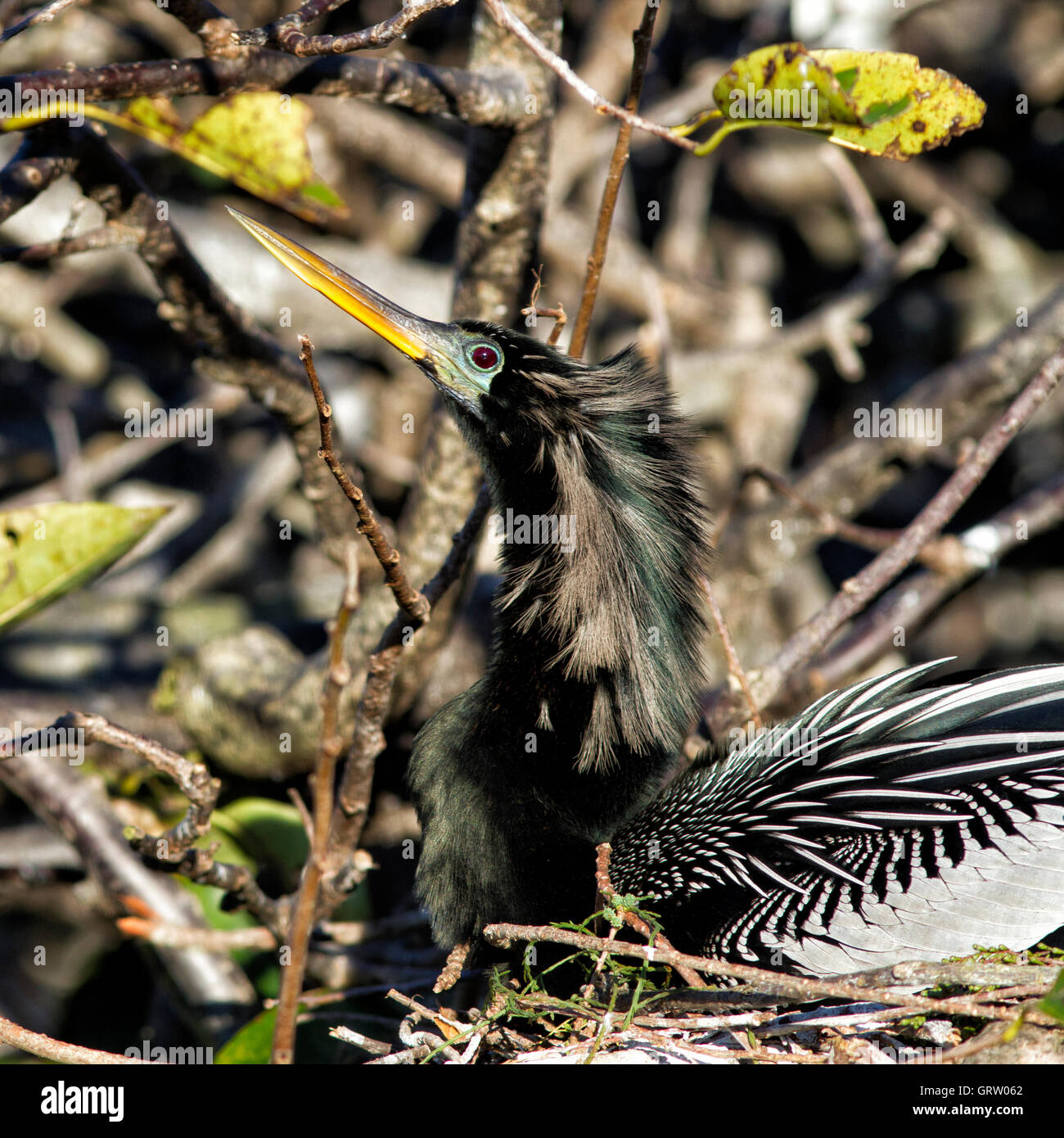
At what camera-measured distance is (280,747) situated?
2.78m

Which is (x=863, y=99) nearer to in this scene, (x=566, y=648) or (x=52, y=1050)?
(x=566, y=648)

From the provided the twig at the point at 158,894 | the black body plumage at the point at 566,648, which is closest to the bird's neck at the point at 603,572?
the black body plumage at the point at 566,648

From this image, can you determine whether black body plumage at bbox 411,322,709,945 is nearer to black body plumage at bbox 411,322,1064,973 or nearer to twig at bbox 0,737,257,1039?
black body plumage at bbox 411,322,1064,973

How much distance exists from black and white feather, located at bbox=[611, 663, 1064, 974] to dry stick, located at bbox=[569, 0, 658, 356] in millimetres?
918

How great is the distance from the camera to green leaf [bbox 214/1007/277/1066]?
6.20 ft

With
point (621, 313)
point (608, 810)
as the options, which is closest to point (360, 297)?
point (608, 810)

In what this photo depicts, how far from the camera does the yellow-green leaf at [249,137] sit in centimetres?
215

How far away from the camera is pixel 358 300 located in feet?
6.04

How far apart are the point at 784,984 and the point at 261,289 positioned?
10.0ft

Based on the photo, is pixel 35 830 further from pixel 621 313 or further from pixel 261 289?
pixel 621 313

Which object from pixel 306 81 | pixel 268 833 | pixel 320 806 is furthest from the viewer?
pixel 268 833

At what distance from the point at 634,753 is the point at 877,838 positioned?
0.45 metres

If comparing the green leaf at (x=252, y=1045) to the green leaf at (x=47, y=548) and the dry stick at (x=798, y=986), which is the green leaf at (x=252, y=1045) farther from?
the green leaf at (x=47, y=548)

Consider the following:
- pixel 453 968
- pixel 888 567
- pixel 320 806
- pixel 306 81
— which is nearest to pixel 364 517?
pixel 320 806
